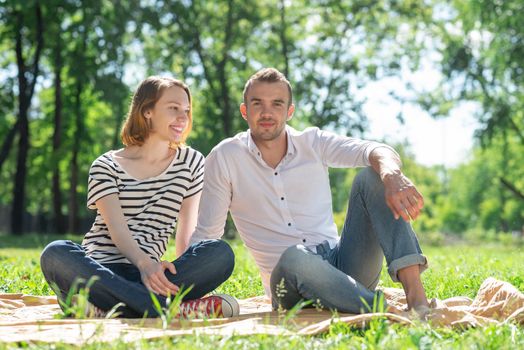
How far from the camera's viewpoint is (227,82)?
25.5 m

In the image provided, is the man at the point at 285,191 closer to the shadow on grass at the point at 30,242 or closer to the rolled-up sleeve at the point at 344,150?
the rolled-up sleeve at the point at 344,150

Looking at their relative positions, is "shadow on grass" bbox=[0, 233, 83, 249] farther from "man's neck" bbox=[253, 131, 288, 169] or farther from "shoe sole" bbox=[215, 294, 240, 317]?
"shoe sole" bbox=[215, 294, 240, 317]

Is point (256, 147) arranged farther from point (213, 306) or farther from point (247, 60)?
point (247, 60)

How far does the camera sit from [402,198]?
12.5 feet

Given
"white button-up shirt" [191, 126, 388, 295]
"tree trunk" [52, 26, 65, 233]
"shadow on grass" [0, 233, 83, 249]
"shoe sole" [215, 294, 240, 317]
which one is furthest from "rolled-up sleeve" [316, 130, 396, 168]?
"tree trunk" [52, 26, 65, 233]

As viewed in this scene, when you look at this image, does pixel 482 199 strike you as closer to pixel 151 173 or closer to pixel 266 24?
pixel 266 24

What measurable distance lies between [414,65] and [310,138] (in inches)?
863

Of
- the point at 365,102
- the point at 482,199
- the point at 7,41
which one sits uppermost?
the point at 7,41

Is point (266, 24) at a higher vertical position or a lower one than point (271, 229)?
higher

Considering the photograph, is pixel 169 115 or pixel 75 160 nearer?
pixel 169 115

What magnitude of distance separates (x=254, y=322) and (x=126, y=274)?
1.04 meters

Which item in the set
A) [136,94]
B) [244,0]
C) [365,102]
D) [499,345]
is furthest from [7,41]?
[499,345]

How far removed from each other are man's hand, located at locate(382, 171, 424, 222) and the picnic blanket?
1.55 feet

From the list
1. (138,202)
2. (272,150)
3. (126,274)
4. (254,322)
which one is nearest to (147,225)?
(138,202)
